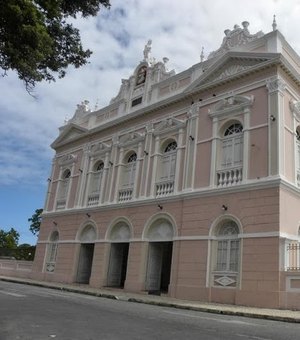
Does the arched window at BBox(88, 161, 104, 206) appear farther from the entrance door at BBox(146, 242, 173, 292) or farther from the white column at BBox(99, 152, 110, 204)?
the entrance door at BBox(146, 242, 173, 292)

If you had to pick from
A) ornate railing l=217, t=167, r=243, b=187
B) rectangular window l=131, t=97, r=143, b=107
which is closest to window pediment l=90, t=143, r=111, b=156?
rectangular window l=131, t=97, r=143, b=107

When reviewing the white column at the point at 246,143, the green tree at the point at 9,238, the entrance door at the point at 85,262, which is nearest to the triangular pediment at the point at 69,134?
the entrance door at the point at 85,262

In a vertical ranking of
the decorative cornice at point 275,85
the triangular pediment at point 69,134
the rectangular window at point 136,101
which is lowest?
the decorative cornice at point 275,85

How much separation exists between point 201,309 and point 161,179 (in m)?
7.78

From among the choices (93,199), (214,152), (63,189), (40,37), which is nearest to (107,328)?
(40,37)

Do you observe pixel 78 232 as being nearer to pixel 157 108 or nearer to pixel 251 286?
pixel 157 108


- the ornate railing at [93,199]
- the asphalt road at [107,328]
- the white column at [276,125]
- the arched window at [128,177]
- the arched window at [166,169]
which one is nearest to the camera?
the asphalt road at [107,328]

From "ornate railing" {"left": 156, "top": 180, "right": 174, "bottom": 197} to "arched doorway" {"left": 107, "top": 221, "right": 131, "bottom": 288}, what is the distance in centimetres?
251

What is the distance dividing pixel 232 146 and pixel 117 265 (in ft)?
28.0

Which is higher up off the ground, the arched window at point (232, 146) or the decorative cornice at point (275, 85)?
the decorative cornice at point (275, 85)

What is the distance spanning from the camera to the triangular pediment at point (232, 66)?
16297 millimetres

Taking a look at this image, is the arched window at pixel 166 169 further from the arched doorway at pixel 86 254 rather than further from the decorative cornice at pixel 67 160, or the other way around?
the decorative cornice at pixel 67 160

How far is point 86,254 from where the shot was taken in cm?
2300

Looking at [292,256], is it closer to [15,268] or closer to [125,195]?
[125,195]
